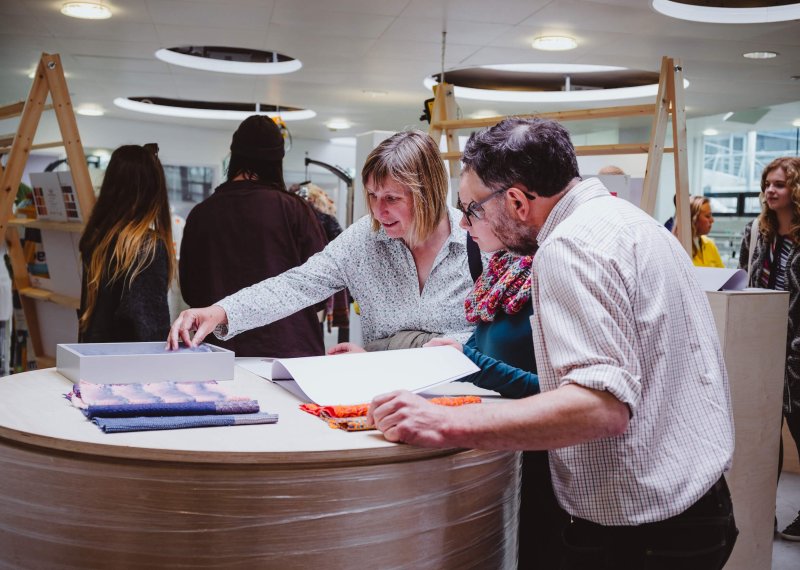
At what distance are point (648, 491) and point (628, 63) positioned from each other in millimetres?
6798

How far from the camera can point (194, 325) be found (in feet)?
6.83

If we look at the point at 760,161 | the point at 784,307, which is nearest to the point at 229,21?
the point at 784,307

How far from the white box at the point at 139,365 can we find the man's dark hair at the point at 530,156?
80 centimetres

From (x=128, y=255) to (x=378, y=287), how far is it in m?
1.08

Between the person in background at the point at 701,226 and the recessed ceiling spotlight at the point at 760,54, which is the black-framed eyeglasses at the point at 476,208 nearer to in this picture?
the person in background at the point at 701,226

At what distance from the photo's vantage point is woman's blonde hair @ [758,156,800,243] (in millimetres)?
3899

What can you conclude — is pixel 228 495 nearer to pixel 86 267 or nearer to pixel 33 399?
pixel 33 399

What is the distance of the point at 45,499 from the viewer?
4.42 feet

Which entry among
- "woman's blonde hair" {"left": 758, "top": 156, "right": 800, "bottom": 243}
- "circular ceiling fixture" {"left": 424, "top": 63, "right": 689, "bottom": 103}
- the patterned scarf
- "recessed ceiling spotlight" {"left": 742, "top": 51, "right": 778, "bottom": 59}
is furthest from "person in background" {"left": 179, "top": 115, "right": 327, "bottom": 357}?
"circular ceiling fixture" {"left": 424, "top": 63, "right": 689, "bottom": 103}

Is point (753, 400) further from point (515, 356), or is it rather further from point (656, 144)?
point (515, 356)

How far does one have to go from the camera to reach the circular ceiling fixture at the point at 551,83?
9203 millimetres

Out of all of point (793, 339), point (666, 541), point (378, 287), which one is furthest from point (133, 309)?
point (793, 339)

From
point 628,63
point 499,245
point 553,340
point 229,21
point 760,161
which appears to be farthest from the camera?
point 760,161

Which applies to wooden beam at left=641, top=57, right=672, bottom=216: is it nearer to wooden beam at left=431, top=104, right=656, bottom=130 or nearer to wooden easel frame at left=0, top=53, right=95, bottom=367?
wooden beam at left=431, top=104, right=656, bottom=130
